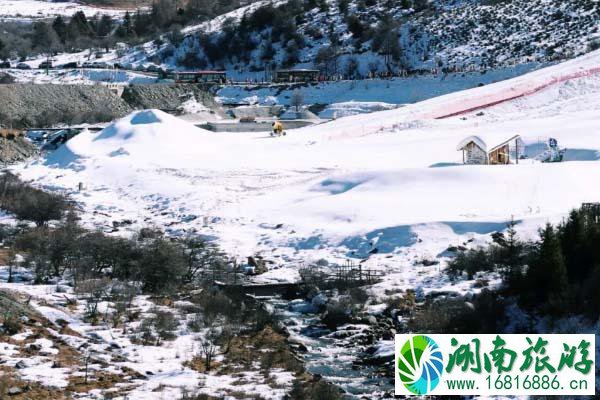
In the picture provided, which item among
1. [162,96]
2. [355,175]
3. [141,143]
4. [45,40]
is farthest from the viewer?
[45,40]

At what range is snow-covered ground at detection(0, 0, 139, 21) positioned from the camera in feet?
406

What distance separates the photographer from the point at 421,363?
15.2 metres

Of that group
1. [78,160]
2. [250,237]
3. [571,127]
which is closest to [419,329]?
[250,237]

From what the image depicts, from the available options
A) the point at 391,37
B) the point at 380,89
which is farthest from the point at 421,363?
the point at 391,37

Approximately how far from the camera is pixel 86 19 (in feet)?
367

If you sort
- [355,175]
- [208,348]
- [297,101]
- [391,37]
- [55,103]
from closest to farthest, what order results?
[208,348] → [355,175] → [55,103] → [297,101] → [391,37]

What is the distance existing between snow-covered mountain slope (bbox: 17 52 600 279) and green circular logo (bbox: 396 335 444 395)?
34.6ft

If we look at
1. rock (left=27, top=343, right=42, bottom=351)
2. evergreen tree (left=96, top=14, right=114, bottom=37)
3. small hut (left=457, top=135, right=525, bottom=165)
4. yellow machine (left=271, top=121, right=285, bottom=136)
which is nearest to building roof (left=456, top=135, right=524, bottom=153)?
small hut (left=457, top=135, right=525, bottom=165)

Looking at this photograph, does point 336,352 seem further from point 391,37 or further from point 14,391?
point 391,37

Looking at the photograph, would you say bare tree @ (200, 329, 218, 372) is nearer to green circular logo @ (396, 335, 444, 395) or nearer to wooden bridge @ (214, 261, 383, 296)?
wooden bridge @ (214, 261, 383, 296)

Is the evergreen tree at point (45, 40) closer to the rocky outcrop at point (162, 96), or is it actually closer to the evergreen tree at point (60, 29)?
the evergreen tree at point (60, 29)

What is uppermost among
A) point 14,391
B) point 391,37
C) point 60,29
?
point 60,29

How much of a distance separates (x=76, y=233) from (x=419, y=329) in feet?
42.7

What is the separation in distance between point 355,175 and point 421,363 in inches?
814
